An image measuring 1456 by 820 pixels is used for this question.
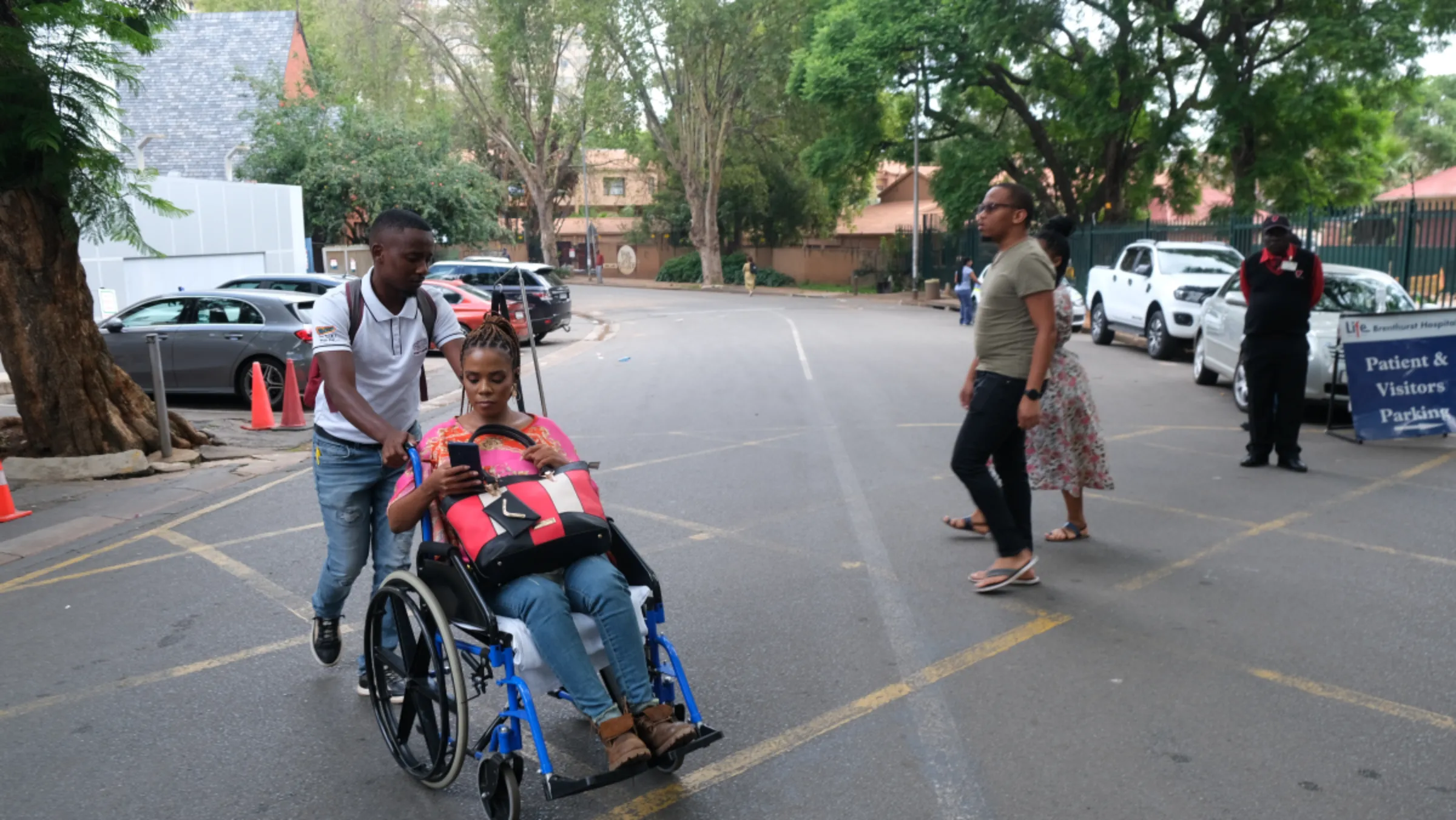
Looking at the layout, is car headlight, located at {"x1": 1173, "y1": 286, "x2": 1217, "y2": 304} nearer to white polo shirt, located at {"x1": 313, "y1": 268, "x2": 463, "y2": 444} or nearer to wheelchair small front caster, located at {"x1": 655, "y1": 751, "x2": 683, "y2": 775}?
white polo shirt, located at {"x1": 313, "y1": 268, "x2": 463, "y2": 444}

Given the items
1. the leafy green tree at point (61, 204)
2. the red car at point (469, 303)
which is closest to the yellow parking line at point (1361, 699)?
the leafy green tree at point (61, 204)

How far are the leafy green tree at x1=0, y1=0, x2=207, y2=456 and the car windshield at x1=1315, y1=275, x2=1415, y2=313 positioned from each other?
1109cm

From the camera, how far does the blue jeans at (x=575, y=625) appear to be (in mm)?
3318

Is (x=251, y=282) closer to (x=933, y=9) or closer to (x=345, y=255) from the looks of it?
(x=345, y=255)

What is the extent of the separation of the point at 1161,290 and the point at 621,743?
51.7ft

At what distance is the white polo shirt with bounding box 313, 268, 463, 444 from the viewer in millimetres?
4102

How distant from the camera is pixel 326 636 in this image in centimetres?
461

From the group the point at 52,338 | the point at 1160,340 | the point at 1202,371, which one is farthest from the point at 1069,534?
the point at 1160,340

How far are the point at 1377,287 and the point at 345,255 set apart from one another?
2222cm

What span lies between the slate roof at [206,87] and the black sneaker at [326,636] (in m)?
29.5

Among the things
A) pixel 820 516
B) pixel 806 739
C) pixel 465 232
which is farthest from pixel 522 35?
pixel 806 739

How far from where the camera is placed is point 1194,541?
6555 millimetres

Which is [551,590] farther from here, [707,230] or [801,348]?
[707,230]

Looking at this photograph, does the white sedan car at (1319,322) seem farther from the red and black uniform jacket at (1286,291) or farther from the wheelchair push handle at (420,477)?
the wheelchair push handle at (420,477)
